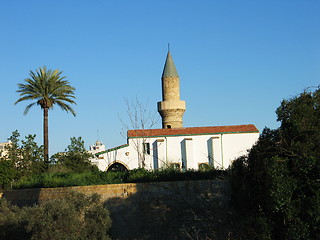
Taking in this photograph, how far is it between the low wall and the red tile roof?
1921 cm

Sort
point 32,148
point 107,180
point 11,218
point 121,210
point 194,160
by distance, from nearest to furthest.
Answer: point 11,218 < point 121,210 < point 107,180 < point 32,148 < point 194,160

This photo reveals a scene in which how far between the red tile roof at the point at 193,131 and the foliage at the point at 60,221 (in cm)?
2121

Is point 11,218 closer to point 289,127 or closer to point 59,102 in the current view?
point 289,127

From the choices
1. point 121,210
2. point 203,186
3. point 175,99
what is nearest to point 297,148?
point 203,186

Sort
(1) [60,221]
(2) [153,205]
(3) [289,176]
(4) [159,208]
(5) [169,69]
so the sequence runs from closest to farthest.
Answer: (3) [289,176]
(1) [60,221]
(4) [159,208]
(2) [153,205]
(5) [169,69]

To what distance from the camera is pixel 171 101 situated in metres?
44.8

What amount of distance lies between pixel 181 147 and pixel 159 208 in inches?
816

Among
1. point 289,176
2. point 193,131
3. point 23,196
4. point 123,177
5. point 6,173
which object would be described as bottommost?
point 23,196

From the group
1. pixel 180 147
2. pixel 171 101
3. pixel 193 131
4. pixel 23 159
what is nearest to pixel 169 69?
pixel 171 101

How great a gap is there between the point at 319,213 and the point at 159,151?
3058 cm

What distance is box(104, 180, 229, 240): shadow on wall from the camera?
19.4m

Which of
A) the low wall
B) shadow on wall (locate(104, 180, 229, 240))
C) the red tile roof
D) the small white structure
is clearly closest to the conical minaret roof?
the red tile roof

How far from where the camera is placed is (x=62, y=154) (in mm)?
37000

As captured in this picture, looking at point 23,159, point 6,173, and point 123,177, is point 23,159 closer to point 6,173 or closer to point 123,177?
point 6,173
